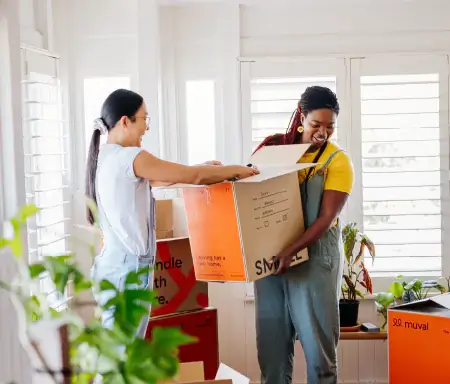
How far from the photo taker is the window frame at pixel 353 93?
3.27 m

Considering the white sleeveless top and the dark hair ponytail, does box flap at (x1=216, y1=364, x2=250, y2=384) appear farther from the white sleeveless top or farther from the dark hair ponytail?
the dark hair ponytail

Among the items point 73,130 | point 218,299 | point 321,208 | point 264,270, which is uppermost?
point 73,130

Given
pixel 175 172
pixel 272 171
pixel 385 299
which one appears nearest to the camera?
pixel 175 172

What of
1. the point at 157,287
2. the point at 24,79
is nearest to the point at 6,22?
the point at 24,79

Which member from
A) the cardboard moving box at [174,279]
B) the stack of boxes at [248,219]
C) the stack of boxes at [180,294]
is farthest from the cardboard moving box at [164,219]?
the stack of boxes at [248,219]

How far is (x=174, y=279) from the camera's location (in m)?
2.74

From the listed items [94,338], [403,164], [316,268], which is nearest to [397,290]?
[403,164]

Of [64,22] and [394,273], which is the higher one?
[64,22]

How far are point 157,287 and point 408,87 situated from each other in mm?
1545

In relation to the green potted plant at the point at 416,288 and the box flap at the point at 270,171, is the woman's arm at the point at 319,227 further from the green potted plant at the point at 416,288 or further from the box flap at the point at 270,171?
the green potted plant at the point at 416,288

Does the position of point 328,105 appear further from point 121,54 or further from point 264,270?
point 121,54

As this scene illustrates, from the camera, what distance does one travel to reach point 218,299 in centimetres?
336

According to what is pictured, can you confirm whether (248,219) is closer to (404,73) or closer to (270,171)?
(270,171)

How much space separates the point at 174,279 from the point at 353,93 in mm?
1286
